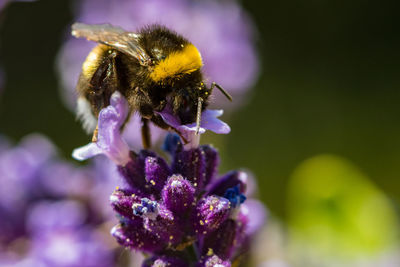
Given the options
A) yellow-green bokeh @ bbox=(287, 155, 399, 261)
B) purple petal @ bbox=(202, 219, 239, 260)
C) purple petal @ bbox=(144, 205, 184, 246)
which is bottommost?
yellow-green bokeh @ bbox=(287, 155, 399, 261)

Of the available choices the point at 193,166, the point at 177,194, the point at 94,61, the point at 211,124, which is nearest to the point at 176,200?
the point at 177,194

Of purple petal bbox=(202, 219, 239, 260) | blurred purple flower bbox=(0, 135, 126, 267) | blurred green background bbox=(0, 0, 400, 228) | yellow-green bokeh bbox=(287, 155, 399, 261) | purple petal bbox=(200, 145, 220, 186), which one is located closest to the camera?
purple petal bbox=(202, 219, 239, 260)

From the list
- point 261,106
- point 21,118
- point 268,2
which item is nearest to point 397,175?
point 261,106

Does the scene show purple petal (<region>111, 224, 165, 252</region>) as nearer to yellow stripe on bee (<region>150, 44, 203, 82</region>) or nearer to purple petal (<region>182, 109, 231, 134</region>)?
purple petal (<region>182, 109, 231, 134</region>)

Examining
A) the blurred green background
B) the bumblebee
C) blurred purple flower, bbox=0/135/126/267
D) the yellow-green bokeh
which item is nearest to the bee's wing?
the bumblebee

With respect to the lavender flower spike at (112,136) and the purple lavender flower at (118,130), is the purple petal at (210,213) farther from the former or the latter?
the lavender flower spike at (112,136)

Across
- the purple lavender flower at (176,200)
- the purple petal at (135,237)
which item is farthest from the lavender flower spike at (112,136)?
the purple petal at (135,237)

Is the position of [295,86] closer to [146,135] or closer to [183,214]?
[146,135]
